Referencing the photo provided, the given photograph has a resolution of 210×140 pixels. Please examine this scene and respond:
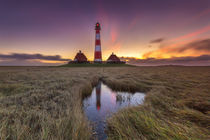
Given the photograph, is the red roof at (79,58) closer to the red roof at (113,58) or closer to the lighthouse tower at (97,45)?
the lighthouse tower at (97,45)

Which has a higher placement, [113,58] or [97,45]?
[97,45]

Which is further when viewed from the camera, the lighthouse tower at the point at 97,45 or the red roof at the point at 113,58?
the red roof at the point at 113,58

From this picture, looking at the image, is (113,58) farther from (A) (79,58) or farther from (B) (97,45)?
Answer: (A) (79,58)

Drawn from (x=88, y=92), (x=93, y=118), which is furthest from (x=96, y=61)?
(x=93, y=118)

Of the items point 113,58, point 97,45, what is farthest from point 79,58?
point 113,58

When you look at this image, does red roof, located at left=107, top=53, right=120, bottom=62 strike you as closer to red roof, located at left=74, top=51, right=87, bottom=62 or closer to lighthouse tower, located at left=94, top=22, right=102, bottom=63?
lighthouse tower, located at left=94, top=22, right=102, bottom=63

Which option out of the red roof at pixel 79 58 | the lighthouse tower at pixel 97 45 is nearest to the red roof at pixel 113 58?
the lighthouse tower at pixel 97 45

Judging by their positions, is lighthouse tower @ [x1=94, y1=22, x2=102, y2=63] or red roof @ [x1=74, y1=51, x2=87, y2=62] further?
red roof @ [x1=74, y1=51, x2=87, y2=62]

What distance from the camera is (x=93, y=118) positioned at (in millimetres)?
3625

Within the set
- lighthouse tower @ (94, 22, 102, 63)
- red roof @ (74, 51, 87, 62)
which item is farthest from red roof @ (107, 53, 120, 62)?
red roof @ (74, 51, 87, 62)

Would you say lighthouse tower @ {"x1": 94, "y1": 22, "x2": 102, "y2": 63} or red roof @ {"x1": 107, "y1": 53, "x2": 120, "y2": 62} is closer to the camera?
lighthouse tower @ {"x1": 94, "y1": 22, "x2": 102, "y2": 63}

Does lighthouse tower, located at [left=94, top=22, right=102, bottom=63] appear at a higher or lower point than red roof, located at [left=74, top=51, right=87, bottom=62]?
higher

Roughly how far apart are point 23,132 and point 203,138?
385 centimetres

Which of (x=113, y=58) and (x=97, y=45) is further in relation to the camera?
(x=113, y=58)
